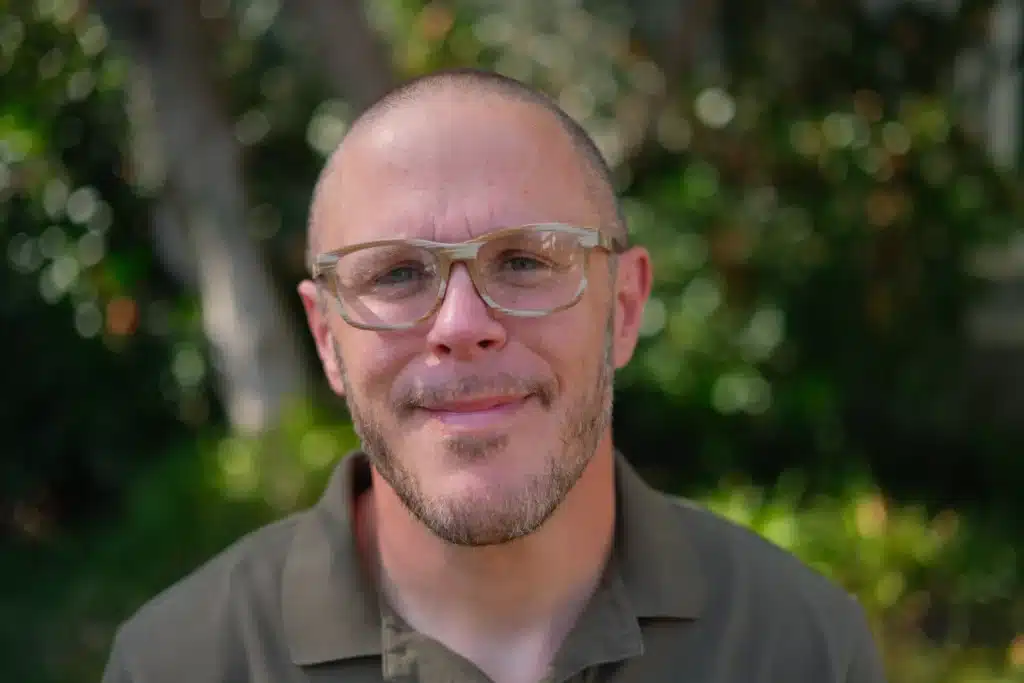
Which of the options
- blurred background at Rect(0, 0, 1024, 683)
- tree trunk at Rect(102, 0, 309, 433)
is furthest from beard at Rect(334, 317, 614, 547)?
tree trunk at Rect(102, 0, 309, 433)

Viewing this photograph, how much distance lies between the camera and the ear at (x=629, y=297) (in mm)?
1998

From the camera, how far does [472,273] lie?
5.64ft

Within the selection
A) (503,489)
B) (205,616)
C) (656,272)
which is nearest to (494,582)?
(503,489)

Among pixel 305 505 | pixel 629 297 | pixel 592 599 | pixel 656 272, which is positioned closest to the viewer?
pixel 592 599

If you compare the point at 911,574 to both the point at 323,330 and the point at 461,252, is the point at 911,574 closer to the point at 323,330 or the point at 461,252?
the point at 323,330

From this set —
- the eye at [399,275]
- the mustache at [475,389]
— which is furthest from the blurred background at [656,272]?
the eye at [399,275]

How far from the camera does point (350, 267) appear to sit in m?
1.78

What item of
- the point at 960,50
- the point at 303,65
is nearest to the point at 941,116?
the point at 960,50

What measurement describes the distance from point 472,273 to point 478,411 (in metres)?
0.22

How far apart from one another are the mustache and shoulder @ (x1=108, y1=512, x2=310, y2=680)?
506 millimetres

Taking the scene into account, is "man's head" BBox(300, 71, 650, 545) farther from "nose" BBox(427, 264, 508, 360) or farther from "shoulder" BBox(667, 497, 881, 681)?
"shoulder" BBox(667, 497, 881, 681)

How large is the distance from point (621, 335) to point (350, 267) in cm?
54

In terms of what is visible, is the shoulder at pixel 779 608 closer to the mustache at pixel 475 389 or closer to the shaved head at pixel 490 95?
the mustache at pixel 475 389

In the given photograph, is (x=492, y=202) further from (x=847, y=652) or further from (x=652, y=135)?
(x=652, y=135)
